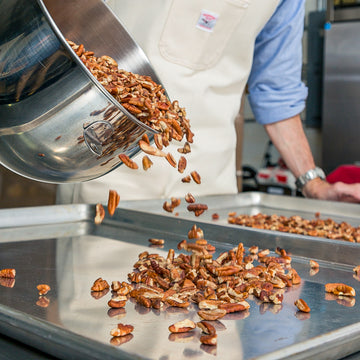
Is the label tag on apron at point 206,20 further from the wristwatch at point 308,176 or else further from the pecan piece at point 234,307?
the pecan piece at point 234,307

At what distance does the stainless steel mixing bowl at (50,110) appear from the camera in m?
0.65

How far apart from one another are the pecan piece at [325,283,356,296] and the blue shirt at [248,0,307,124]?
38.6 inches

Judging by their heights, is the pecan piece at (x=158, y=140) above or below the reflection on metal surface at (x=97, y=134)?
below

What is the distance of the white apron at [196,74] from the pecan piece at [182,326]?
2.59 feet

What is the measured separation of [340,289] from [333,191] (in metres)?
0.84

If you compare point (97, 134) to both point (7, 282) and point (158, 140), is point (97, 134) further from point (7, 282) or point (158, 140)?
point (7, 282)

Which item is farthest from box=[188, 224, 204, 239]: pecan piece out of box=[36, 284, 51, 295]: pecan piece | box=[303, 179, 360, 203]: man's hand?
box=[303, 179, 360, 203]: man's hand

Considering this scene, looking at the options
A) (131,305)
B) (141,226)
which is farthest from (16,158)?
(141,226)

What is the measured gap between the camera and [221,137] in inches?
A: 60.4

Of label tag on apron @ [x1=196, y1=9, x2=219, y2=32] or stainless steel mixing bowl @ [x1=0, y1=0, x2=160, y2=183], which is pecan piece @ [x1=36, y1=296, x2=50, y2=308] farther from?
A: label tag on apron @ [x1=196, y1=9, x2=219, y2=32]

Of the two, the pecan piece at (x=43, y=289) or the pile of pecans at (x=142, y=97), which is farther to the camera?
the pile of pecans at (x=142, y=97)

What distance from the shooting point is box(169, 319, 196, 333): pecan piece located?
1.80 ft

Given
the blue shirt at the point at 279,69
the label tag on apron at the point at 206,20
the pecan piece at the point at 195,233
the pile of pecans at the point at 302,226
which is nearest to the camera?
the pecan piece at the point at 195,233

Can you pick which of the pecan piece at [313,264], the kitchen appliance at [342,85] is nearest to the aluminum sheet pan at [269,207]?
the pecan piece at [313,264]
